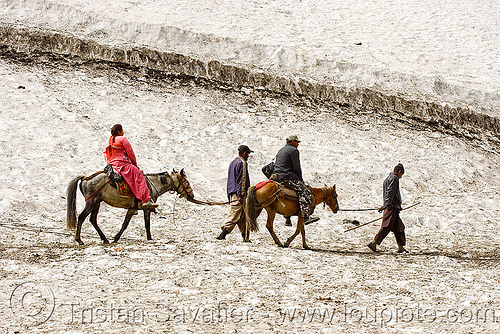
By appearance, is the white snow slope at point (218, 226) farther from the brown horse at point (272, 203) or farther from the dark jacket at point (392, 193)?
the dark jacket at point (392, 193)

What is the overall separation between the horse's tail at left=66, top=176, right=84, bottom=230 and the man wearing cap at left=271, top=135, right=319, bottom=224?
171 inches

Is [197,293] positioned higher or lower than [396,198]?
lower

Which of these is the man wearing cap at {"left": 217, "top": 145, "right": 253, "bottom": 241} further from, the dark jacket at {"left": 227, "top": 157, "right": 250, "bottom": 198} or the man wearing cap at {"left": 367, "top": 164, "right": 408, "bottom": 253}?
the man wearing cap at {"left": 367, "top": 164, "right": 408, "bottom": 253}

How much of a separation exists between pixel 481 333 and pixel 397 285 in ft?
6.82

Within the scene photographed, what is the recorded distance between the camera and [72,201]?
36.0ft

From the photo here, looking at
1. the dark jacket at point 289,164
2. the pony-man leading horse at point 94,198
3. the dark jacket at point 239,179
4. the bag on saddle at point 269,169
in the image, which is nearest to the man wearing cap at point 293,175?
the dark jacket at point 289,164

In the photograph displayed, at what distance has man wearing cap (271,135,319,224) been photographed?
11.2m

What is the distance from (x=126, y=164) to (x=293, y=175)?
372 centimetres

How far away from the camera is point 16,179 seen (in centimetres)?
1483

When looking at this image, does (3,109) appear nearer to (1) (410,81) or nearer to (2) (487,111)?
(1) (410,81)

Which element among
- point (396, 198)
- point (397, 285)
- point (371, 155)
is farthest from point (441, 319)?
point (371, 155)

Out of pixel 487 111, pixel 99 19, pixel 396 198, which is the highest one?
pixel 99 19

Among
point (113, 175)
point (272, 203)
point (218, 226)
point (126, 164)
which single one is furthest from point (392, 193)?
A: point (113, 175)

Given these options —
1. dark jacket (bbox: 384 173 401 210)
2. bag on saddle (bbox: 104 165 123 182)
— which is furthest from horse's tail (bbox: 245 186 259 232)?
dark jacket (bbox: 384 173 401 210)
